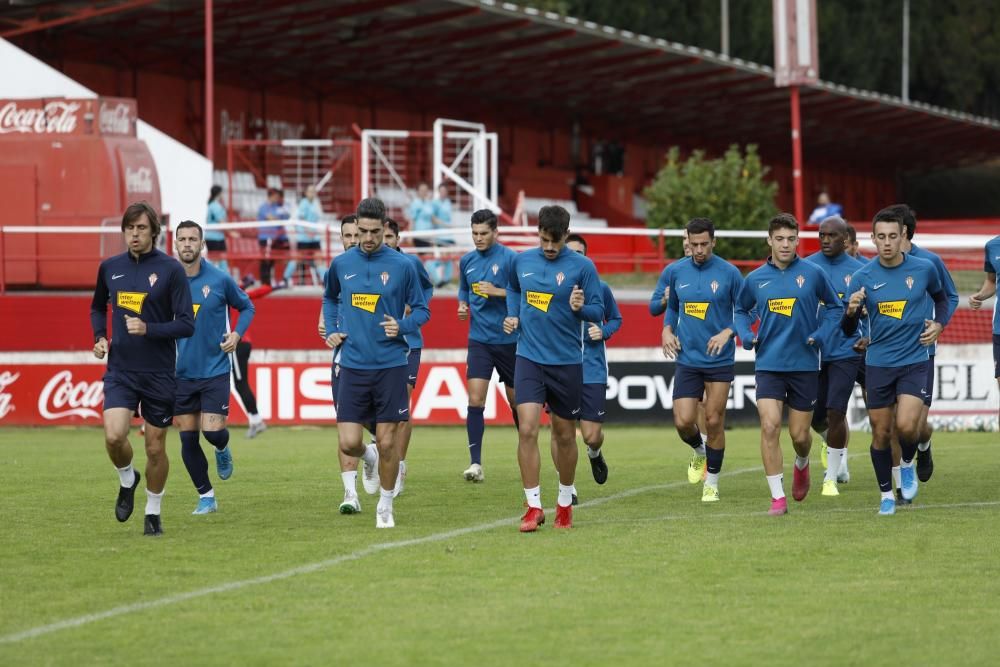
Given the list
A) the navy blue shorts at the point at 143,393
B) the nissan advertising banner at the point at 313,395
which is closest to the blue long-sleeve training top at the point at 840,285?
the navy blue shorts at the point at 143,393

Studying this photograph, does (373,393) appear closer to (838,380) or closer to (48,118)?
(838,380)

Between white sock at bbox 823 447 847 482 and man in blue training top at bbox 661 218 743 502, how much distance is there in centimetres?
107

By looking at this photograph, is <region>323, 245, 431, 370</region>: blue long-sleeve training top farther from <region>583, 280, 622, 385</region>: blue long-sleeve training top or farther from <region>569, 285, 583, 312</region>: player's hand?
<region>583, 280, 622, 385</region>: blue long-sleeve training top

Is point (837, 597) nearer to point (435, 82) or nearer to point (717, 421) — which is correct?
point (717, 421)

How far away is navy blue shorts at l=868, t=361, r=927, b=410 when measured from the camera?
11.9 meters

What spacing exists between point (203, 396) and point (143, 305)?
5.72 feet

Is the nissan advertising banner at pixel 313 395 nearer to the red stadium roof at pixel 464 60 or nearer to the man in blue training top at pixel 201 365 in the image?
the red stadium roof at pixel 464 60

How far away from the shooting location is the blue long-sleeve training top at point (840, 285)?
13.2 m

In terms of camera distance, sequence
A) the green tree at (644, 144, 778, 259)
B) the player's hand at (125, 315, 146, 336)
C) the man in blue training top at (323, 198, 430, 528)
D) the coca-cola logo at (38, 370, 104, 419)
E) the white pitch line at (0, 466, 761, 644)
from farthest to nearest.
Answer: the green tree at (644, 144, 778, 259) → the coca-cola logo at (38, 370, 104, 419) → the man in blue training top at (323, 198, 430, 528) → the player's hand at (125, 315, 146, 336) → the white pitch line at (0, 466, 761, 644)

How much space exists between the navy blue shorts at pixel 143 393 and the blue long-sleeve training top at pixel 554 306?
242cm

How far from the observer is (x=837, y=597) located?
864 cm

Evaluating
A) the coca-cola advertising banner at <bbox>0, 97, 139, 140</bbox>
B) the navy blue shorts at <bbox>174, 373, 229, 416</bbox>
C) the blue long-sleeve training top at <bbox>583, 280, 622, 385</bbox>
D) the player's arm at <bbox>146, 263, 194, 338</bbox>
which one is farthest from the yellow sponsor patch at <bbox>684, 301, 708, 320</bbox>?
the coca-cola advertising banner at <bbox>0, 97, 139, 140</bbox>

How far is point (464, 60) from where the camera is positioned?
38188 mm

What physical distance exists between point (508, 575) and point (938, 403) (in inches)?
537
